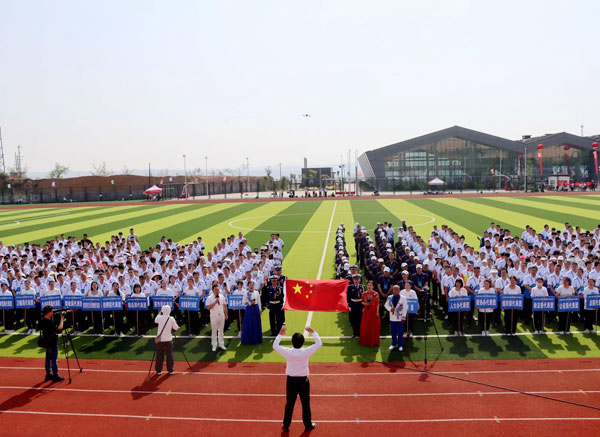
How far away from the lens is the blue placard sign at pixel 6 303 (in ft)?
43.9

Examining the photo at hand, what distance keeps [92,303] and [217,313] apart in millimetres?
4032

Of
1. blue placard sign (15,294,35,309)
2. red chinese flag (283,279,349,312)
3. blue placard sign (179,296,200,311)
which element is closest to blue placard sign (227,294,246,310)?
blue placard sign (179,296,200,311)

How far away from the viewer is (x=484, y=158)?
84.5m

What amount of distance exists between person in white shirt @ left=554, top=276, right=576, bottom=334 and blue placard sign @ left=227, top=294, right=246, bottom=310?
8.59 metres

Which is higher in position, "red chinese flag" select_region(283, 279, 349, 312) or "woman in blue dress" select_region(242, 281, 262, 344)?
"red chinese flag" select_region(283, 279, 349, 312)

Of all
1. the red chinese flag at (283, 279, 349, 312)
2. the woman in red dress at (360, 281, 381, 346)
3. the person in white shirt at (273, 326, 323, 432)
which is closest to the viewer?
the person in white shirt at (273, 326, 323, 432)

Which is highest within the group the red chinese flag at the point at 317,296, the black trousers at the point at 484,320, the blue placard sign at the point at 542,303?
the red chinese flag at the point at 317,296

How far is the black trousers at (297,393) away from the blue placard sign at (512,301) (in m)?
6.78

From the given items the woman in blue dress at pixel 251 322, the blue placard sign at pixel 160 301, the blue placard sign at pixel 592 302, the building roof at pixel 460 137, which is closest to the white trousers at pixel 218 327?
the woman in blue dress at pixel 251 322

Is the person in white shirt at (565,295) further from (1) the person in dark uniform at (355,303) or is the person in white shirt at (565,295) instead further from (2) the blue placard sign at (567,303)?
(1) the person in dark uniform at (355,303)

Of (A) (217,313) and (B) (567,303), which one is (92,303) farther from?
(B) (567,303)

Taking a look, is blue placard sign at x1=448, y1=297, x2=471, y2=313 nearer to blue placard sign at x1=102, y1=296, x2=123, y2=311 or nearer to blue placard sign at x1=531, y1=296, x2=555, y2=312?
blue placard sign at x1=531, y1=296, x2=555, y2=312

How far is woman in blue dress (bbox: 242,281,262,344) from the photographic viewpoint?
1195 centimetres

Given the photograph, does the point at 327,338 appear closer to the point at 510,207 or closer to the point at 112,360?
the point at 112,360
